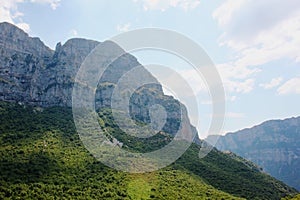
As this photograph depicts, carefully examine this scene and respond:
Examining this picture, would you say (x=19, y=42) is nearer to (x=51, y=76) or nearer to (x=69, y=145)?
(x=51, y=76)

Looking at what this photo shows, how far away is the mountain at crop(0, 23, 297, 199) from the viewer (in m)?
62.5

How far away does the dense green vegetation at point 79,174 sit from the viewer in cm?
6034

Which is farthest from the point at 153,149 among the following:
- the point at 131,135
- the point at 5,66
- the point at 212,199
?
the point at 5,66

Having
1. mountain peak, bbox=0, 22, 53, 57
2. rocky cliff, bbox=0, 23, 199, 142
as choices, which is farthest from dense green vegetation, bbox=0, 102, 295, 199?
mountain peak, bbox=0, 22, 53, 57

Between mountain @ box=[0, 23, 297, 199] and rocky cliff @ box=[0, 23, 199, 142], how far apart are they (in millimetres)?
343

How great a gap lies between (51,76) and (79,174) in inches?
2634

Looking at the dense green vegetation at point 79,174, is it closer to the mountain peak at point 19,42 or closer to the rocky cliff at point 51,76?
the rocky cliff at point 51,76

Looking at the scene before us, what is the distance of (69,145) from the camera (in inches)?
3312

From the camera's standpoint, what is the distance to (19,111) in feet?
337

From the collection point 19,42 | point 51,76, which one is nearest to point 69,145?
point 51,76

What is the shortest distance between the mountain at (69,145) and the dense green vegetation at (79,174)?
182mm

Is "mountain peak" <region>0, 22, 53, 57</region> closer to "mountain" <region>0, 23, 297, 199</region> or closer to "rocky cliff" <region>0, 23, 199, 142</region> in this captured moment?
"rocky cliff" <region>0, 23, 199, 142</region>

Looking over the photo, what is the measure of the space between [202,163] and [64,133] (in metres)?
40.7

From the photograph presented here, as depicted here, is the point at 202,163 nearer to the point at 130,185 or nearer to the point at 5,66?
the point at 130,185
